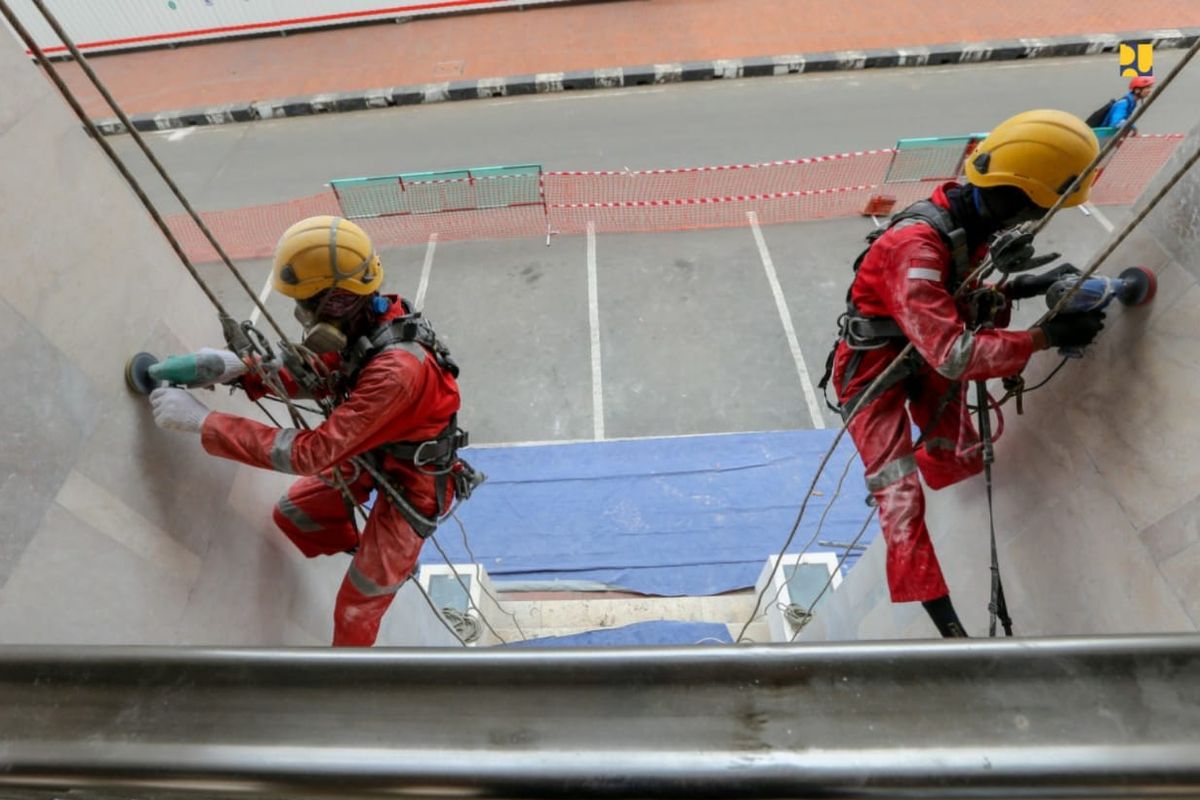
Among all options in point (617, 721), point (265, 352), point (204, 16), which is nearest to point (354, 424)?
point (265, 352)

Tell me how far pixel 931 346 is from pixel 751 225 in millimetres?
7437

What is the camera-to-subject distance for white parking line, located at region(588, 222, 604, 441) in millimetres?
7447

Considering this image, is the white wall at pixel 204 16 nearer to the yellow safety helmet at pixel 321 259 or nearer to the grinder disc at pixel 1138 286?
the yellow safety helmet at pixel 321 259

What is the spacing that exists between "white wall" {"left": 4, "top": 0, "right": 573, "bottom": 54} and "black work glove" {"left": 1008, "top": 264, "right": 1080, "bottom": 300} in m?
14.6

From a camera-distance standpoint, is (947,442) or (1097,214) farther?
(1097,214)

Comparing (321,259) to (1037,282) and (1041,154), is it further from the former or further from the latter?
(1037,282)

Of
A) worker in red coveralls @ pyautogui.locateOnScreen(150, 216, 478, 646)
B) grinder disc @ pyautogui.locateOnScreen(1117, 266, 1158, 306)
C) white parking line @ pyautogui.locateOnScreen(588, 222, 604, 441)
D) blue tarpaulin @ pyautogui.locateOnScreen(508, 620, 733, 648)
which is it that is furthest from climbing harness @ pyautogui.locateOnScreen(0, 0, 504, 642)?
white parking line @ pyautogui.locateOnScreen(588, 222, 604, 441)

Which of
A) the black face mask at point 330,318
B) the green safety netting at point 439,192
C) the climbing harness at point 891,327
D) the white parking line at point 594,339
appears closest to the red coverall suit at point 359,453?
the black face mask at point 330,318

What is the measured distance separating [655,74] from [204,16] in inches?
386

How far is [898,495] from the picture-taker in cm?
309

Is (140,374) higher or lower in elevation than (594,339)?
higher

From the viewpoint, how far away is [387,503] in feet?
10.9

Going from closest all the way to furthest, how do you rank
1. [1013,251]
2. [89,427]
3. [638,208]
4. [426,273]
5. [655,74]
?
[89,427] < [1013,251] < [426,273] < [638,208] < [655,74]

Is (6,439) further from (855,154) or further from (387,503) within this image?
(855,154)
